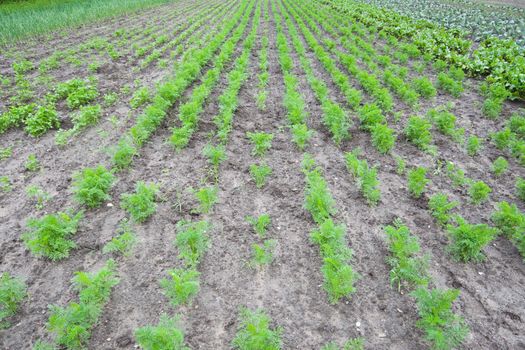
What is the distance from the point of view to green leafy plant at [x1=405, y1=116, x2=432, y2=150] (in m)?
7.62

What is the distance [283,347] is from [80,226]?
375cm

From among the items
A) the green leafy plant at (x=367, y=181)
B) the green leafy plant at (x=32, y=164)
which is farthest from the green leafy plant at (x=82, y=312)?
the green leafy plant at (x=367, y=181)

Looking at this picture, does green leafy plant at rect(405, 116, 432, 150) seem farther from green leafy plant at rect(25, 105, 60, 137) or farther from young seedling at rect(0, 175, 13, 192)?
green leafy plant at rect(25, 105, 60, 137)

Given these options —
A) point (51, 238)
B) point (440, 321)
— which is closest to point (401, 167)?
point (440, 321)

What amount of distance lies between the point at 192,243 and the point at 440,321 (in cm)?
325

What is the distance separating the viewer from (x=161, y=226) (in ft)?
17.9

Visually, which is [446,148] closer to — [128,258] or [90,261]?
[128,258]

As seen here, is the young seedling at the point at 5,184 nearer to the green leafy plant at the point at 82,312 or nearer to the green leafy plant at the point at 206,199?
the green leafy plant at the point at 82,312

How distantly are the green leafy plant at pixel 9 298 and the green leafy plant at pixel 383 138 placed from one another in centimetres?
686

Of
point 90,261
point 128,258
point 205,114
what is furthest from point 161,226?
point 205,114

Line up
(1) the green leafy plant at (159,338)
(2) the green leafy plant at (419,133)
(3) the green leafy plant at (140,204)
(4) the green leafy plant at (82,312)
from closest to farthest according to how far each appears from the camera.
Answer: (1) the green leafy plant at (159,338) < (4) the green leafy plant at (82,312) < (3) the green leafy plant at (140,204) < (2) the green leafy plant at (419,133)

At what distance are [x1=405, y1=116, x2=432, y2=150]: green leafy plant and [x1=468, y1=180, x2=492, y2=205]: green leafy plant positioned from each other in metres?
1.88

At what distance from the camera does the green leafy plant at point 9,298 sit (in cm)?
394

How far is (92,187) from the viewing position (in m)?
5.71
